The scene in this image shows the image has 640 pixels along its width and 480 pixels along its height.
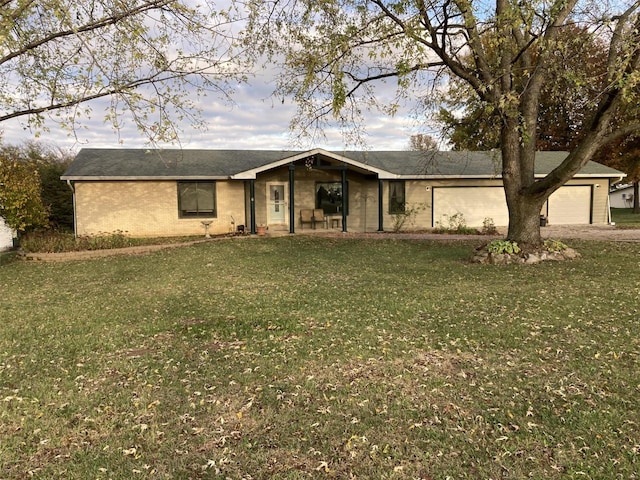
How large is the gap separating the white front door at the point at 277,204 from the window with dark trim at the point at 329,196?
145 cm

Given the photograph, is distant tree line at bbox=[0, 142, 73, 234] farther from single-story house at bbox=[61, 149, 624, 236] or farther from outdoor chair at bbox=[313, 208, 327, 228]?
outdoor chair at bbox=[313, 208, 327, 228]

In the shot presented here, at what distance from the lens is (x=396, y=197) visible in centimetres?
1892

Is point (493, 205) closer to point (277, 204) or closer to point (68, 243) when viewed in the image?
point (277, 204)

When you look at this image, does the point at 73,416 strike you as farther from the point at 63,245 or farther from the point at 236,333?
the point at 63,245

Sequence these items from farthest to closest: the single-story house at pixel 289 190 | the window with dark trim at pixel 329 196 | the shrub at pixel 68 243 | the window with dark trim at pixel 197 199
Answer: the window with dark trim at pixel 329 196 → the window with dark trim at pixel 197 199 → the single-story house at pixel 289 190 → the shrub at pixel 68 243

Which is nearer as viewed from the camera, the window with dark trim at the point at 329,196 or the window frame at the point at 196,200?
the window frame at the point at 196,200

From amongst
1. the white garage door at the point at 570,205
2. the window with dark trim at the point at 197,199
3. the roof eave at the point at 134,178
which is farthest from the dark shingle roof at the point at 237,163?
the white garage door at the point at 570,205

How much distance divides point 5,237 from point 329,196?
Answer: 12495 mm

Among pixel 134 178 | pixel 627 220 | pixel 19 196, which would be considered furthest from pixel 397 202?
pixel 19 196

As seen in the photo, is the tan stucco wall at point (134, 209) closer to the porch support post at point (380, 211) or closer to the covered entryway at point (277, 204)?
the covered entryway at point (277, 204)

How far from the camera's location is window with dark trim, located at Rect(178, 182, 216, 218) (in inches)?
677

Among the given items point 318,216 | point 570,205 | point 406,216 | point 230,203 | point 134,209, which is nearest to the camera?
point 134,209

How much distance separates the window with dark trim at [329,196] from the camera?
62.8 feet

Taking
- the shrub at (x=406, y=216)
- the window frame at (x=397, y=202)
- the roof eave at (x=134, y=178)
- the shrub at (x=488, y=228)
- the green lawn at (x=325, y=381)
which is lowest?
the green lawn at (x=325, y=381)
